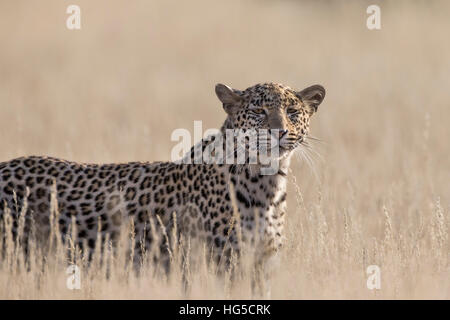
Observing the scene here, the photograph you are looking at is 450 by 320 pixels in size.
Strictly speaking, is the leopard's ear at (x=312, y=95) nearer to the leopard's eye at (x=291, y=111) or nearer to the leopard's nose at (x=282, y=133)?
the leopard's eye at (x=291, y=111)

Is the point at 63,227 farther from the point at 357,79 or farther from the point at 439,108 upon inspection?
the point at 357,79

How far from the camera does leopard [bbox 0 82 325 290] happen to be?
8.70 metres

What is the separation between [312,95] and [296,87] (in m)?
12.4

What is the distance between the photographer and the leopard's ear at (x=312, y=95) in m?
9.35

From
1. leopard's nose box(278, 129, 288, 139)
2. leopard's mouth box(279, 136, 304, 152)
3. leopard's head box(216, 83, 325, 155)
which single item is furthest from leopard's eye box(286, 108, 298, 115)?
leopard's nose box(278, 129, 288, 139)

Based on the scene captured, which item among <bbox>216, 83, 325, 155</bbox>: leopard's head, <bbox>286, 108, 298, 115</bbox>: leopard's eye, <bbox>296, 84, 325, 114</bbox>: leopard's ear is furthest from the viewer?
<bbox>296, 84, 325, 114</bbox>: leopard's ear

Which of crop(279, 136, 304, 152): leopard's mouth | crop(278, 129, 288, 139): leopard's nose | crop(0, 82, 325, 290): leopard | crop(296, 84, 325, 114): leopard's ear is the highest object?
crop(296, 84, 325, 114): leopard's ear

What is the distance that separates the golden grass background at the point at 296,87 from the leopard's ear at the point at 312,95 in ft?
2.72

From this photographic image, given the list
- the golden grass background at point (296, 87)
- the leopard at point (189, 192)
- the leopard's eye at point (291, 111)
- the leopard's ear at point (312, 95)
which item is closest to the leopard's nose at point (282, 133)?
the leopard at point (189, 192)

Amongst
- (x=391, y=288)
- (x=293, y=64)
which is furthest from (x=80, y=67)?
(x=391, y=288)

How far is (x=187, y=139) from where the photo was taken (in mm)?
17047

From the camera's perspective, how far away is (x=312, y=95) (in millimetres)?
9430

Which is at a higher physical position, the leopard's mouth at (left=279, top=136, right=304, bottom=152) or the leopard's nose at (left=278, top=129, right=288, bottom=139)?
the leopard's nose at (left=278, top=129, right=288, bottom=139)

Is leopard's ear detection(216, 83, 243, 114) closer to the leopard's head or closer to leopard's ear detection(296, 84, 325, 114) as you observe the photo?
the leopard's head
